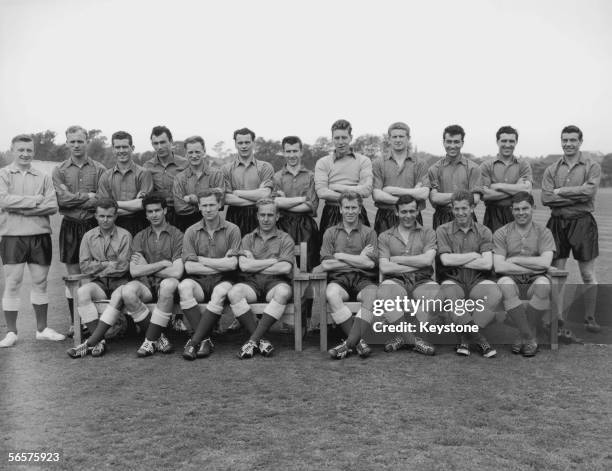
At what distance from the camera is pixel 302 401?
13.8 feet

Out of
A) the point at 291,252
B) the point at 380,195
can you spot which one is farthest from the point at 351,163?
the point at 291,252

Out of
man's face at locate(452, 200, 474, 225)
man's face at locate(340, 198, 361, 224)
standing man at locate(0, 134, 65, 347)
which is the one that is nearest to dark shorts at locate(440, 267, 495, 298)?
man's face at locate(452, 200, 474, 225)

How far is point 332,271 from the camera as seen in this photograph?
5664mm

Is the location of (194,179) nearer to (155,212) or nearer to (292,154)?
(155,212)

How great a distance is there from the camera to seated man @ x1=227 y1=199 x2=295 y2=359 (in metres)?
5.41

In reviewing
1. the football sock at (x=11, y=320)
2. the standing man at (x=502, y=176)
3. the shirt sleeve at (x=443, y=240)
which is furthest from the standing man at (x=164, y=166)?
the standing man at (x=502, y=176)

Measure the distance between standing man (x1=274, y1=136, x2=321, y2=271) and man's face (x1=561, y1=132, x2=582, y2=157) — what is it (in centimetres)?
250

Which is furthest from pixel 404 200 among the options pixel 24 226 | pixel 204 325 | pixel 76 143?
pixel 24 226

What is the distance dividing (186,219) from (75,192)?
1136mm

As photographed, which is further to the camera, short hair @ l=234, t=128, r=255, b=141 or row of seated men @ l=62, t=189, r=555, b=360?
short hair @ l=234, t=128, r=255, b=141

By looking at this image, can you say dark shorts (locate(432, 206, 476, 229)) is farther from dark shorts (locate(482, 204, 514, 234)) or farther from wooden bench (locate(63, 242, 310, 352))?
wooden bench (locate(63, 242, 310, 352))

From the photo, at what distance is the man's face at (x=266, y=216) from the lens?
5.66 meters

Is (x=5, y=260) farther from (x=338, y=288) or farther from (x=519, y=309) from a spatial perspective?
(x=519, y=309)

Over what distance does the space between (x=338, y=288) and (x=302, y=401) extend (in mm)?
1446
